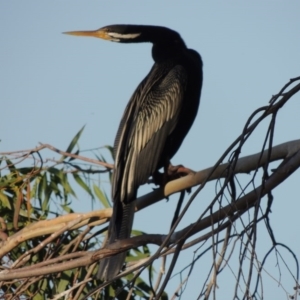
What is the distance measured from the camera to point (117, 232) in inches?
142

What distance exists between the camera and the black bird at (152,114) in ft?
12.1

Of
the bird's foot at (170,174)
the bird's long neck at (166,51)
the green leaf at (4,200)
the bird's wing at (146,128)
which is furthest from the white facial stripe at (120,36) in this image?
the green leaf at (4,200)

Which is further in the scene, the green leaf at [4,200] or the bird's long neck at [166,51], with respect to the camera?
the green leaf at [4,200]

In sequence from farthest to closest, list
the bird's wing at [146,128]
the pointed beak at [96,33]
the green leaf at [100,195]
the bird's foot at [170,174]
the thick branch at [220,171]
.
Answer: the green leaf at [100,195], the pointed beak at [96,33], the bird's wing at [146,128], the bird's foot at [170,174], the thick branch at [220,171]

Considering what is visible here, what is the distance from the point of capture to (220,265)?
239 centimetres

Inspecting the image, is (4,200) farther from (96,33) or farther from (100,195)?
(96,33)

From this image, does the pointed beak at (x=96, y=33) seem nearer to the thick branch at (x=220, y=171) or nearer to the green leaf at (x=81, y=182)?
the green leaf at (x=81, y=182)

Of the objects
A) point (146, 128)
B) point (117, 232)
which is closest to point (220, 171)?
point (117, 232)

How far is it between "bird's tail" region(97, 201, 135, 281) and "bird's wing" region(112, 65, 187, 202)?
46mm

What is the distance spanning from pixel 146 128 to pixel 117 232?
0.66 meters

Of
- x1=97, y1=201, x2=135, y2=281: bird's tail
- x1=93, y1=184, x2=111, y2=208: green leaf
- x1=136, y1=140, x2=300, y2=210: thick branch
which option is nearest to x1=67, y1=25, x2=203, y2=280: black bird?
x1=97, y1=201, x2=135, y2=281: bird's tail

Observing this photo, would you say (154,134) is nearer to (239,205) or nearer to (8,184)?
(8,184)

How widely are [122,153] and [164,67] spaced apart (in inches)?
25.1

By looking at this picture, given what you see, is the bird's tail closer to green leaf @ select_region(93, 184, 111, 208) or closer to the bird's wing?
the bird's wing
